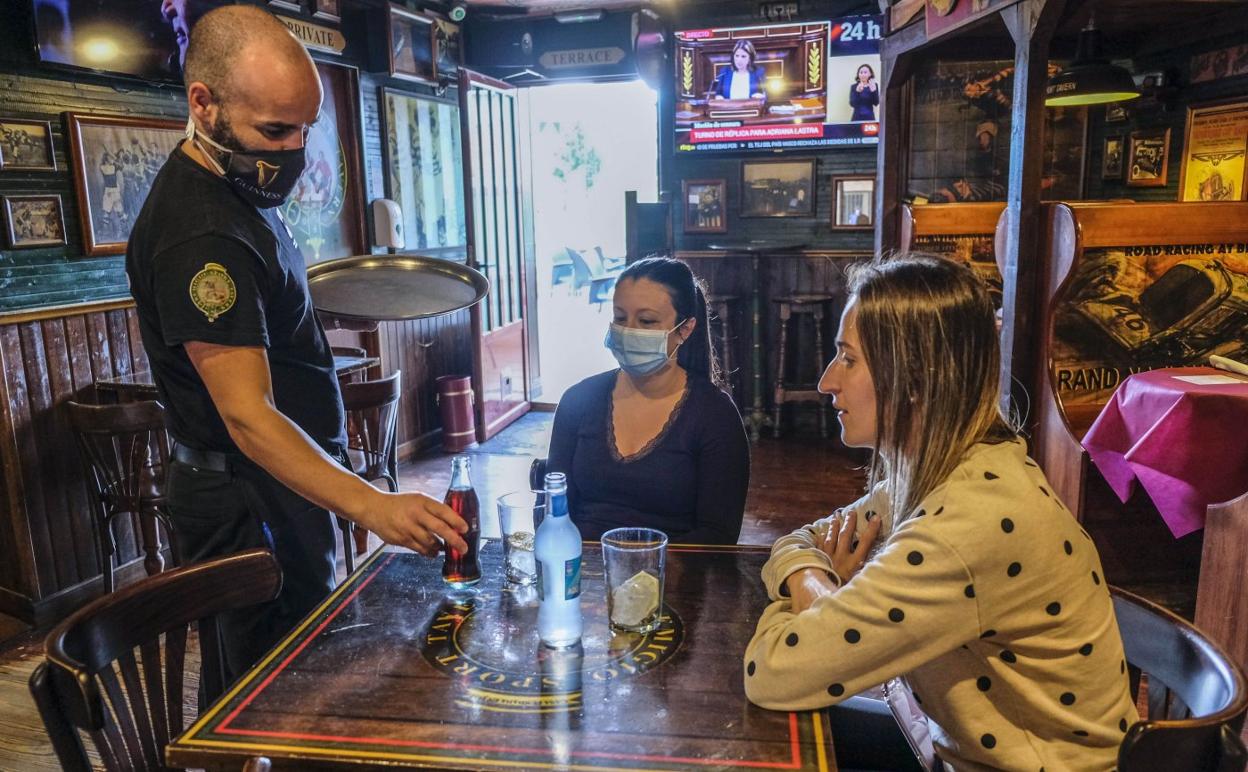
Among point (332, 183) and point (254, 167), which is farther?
point (332, 183)

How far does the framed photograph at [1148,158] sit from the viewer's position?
4.91 metres

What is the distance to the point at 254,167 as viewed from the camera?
170cm

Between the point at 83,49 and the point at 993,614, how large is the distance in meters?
3.62

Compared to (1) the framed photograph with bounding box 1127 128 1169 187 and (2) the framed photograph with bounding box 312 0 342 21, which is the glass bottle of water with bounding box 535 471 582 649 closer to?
(2) the framed photograph with bounding box 312 0 342 21

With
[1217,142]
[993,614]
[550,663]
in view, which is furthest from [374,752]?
[1217,142]

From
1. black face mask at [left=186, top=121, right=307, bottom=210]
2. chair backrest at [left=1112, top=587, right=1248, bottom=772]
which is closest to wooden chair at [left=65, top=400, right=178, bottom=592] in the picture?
black face mask at [left=186, top=121, right=307, bottom=210]

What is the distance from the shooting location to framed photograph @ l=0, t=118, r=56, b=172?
304 cm

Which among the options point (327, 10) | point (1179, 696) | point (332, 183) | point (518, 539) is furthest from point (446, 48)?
point (1179, 696)

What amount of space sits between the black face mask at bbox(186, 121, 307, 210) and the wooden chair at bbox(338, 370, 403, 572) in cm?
166

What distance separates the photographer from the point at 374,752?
1084 millimetres

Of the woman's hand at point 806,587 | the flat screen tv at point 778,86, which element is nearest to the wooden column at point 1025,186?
the woman's hand at point 806,587

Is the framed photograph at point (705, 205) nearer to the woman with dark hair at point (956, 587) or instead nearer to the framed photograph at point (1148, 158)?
the framed photograph at point (1148, 158)

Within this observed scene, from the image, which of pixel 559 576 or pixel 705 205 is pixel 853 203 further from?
pixel 559 576

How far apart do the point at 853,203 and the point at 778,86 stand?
0.92 metres
